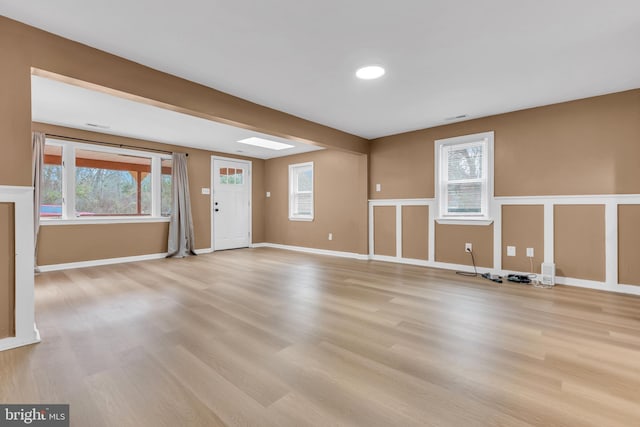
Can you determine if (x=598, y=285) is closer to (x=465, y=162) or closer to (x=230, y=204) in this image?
(x=465, y=162)

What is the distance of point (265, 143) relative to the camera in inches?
225

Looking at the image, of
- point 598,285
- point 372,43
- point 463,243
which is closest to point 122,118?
point 372,43

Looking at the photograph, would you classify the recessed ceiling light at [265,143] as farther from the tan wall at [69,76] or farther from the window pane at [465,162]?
the window pane at [465,162]

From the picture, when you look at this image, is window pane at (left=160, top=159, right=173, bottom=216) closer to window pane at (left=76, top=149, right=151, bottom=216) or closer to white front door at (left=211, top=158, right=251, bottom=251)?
window pane at (left=76, top=149, right=151, bottom=216)

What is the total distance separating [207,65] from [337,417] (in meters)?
2.89

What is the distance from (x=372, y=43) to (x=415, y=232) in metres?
3.33

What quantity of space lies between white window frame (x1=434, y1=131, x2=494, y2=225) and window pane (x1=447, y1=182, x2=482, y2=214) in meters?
0.05

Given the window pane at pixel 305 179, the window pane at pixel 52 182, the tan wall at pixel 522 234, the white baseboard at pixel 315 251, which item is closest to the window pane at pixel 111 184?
the window pane at pixel 52 182

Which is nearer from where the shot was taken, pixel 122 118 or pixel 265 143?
pixel 122 118

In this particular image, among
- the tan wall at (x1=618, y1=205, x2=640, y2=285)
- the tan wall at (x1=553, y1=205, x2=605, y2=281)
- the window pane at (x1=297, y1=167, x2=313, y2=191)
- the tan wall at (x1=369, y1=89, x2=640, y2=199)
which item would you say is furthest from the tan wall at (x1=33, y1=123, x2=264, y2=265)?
the tan wall at (x1=618, y1=205, x2=640, y2=285)

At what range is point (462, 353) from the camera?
189 centimetres

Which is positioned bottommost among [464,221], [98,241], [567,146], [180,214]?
[98,241]

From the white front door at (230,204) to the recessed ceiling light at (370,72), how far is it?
14.8ft

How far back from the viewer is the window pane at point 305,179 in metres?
6.55
